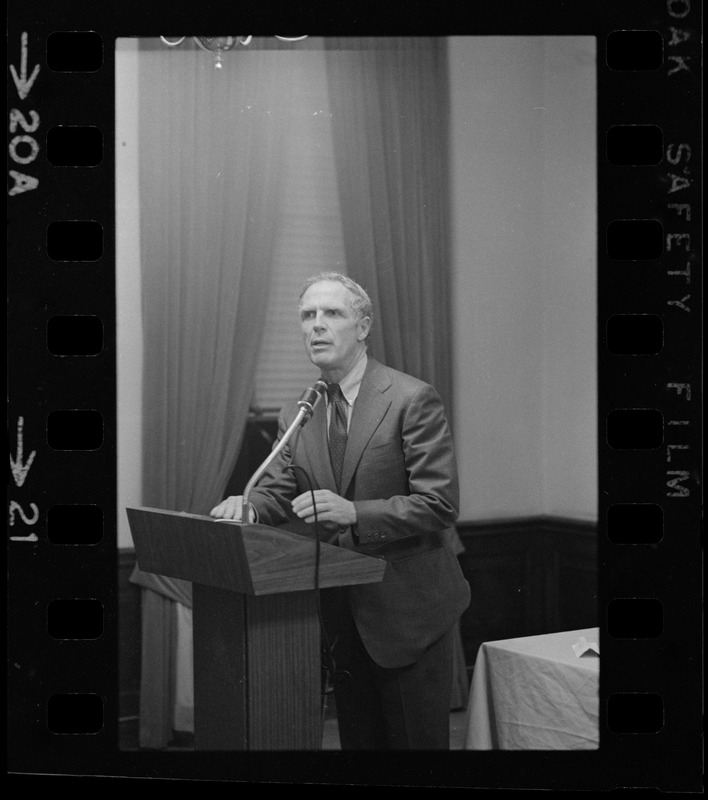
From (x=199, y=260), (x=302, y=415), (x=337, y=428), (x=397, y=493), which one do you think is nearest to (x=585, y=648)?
(x=397, y=493)

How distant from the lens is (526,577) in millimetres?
3414

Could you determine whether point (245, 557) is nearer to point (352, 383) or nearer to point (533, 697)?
point (352, 383)

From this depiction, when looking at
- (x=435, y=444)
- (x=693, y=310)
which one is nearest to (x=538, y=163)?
(x=693, y=310)

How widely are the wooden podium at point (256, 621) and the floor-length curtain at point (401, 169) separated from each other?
765mm

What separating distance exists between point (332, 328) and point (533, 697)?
4.07ft

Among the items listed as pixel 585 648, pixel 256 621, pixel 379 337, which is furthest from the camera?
pixel 379 337

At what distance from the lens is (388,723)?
3.30 metres

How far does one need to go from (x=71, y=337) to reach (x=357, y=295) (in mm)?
905

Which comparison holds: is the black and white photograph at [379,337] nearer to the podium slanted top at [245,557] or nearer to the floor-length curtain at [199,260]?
the floor-length curtain at [199,260]

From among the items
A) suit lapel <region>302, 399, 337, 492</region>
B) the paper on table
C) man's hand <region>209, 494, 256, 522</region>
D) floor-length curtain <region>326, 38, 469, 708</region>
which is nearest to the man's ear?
floor-length curtain <region>326, 38, 469, 708</region>

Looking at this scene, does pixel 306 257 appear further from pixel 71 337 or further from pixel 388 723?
pixel 388 723

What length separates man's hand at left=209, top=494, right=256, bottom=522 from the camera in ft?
10.5

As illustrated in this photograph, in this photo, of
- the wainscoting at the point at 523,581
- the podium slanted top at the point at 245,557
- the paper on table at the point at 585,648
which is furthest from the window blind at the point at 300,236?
the paper on table at the point at 585,648

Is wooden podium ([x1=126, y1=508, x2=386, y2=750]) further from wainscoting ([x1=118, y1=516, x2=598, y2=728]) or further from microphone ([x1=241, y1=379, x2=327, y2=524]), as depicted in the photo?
wainscoting ([x1=118, y1=516, x2=598, y2=728])
